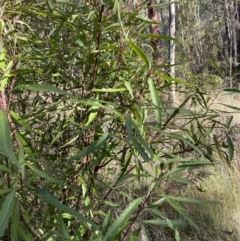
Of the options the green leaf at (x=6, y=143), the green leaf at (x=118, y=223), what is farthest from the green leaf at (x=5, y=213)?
the green leaf at (x=118, y=223)

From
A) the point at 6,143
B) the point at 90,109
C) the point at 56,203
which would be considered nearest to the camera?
the point at 6,143

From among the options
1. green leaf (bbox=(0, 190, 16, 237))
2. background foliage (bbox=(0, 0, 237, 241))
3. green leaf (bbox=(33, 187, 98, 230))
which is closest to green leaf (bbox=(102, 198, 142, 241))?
background foliage (bbox=(0, 0, 237, 241))

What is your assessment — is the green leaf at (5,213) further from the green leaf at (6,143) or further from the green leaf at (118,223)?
the green leaf at (118,223)

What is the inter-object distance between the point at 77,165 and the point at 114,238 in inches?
12.6

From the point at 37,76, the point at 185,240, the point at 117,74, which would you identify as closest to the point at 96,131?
the point at 117,74

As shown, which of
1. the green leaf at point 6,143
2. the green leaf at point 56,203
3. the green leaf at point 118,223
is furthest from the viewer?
the green leaf at point 118,223

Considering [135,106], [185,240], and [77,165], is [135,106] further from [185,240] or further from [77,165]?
[185,240]

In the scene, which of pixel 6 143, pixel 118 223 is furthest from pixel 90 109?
pixel 6 143

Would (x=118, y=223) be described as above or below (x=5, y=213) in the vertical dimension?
below

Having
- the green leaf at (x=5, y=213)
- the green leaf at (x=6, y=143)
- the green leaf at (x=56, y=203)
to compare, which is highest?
the green leaf at (x=6, y=143)

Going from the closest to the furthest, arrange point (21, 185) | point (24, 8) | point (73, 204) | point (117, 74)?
point (21, 185) → point (24, 8) → point (117, 74) → point (73, 204)

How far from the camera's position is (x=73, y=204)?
4.60 feet

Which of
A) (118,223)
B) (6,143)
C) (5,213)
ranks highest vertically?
(6,143)

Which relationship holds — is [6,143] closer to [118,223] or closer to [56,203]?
[56,203]
